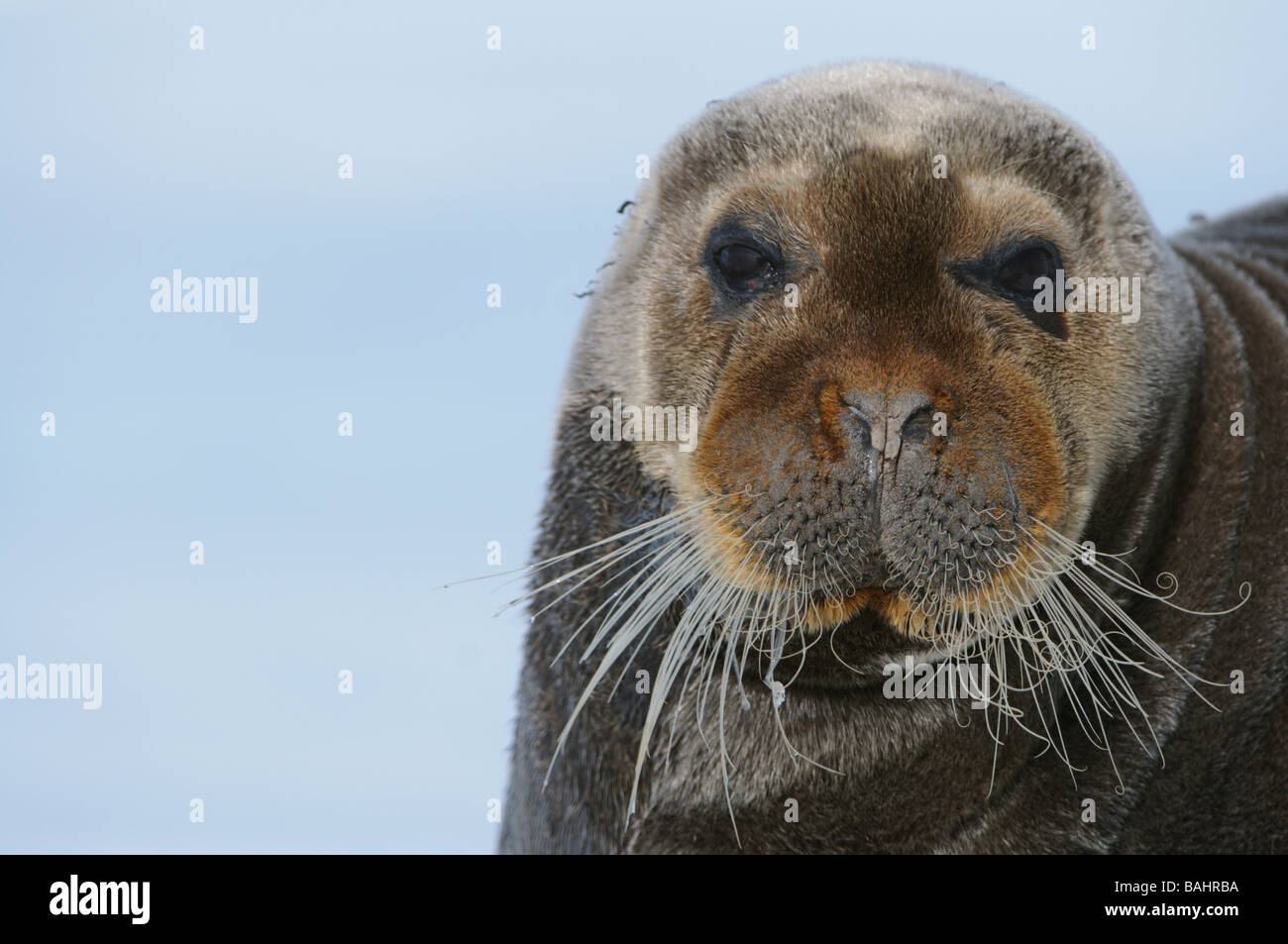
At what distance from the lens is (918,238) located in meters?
3.47

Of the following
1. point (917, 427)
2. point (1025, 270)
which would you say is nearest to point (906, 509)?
point (917, 427)

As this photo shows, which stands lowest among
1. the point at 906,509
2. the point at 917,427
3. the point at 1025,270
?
the point at 906,509

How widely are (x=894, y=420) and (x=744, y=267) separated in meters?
0.73

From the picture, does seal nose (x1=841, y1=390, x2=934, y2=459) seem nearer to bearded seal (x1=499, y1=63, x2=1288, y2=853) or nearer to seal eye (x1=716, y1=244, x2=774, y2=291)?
bearded seal (x1=499, y1=63, x2=1288, y2=853)

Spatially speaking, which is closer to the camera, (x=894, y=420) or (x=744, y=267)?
(x=894, y=420)

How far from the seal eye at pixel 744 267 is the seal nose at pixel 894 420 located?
22.7 inches

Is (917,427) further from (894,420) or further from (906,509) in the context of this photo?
(906,509)

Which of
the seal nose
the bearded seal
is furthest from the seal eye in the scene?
the seal nose

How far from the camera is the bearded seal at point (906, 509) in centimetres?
336

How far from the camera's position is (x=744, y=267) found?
368 centimetres

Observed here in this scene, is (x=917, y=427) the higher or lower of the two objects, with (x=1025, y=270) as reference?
lower

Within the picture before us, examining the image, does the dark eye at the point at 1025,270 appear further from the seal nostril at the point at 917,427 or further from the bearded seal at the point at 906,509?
the seal nostril at the point at 917,427

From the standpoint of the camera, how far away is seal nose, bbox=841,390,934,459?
321cm
